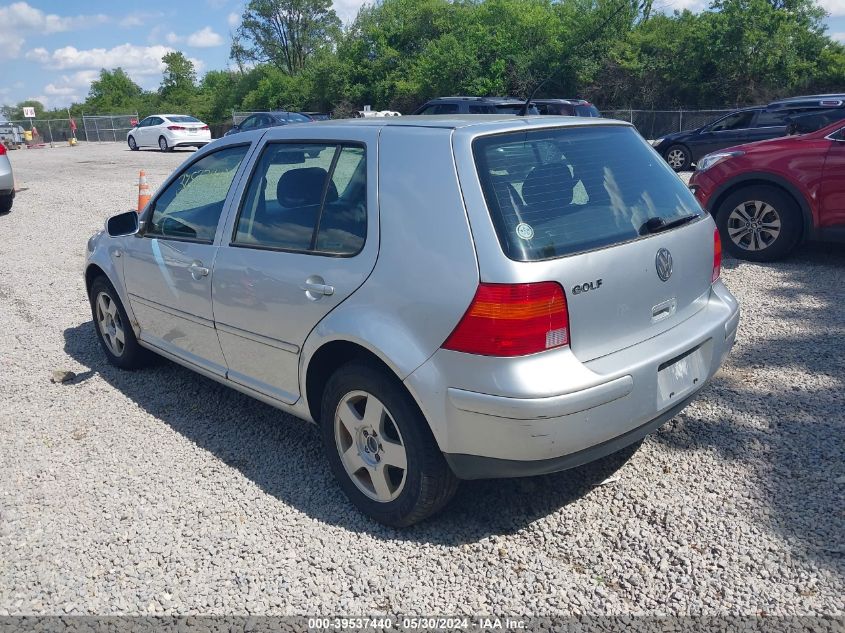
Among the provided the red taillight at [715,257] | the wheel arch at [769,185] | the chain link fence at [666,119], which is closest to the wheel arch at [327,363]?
Result: the red taillight at [715,257]

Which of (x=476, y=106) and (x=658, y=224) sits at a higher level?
(x=476, y=106)

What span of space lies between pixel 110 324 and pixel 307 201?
253 cm

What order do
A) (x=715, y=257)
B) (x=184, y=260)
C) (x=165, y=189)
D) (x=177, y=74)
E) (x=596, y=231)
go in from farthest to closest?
(x=177, y=74) → (x=165, y=189) → (x=184, y=260) → (x=715, y=257) → (x=596, y=231)

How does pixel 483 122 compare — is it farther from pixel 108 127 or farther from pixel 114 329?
pixel 108 127

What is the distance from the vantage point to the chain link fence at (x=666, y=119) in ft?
89.1

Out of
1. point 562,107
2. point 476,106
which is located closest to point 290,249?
point 562,107

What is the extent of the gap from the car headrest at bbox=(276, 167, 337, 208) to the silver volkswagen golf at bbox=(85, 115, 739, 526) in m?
0.01

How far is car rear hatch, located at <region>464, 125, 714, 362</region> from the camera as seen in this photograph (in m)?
2.76

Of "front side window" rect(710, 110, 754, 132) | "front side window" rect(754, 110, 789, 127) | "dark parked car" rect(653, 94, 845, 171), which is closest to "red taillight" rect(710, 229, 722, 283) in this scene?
"dark parked car" rect(653, 94, 845, 171)

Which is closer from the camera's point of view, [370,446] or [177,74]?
[370,446]

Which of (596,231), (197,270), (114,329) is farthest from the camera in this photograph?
(114,329)

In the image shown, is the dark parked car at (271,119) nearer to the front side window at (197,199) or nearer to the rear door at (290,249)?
the front side window at (197,199)

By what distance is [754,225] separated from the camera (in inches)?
291

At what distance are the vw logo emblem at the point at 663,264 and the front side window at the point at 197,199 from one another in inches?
88.2
